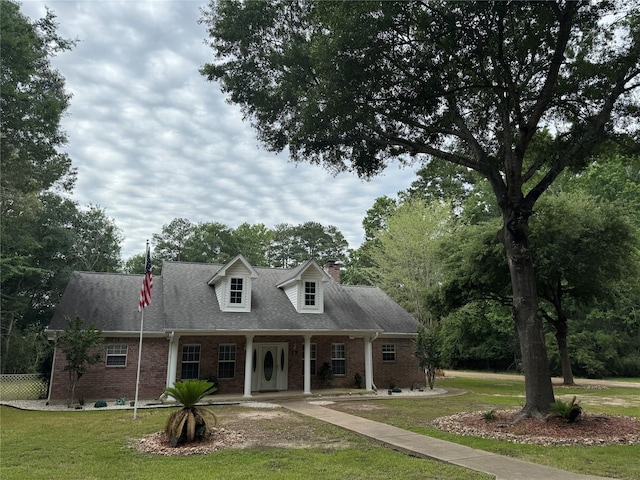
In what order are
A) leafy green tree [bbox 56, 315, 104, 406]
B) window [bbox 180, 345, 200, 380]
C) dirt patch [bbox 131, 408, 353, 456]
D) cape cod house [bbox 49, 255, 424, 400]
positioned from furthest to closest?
window [bbox 180, 345, 200, 380] < cape cod house [bbox 49, 255, 424, 400] < leafy green tree [bbox 56, 315, 104, 406] < dirt patch [bbox 131, 408, 353, 456]

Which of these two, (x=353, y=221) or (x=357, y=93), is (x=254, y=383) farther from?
(x=353, y=221)

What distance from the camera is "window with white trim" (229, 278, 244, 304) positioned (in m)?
18.3

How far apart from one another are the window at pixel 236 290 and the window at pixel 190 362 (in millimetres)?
2469

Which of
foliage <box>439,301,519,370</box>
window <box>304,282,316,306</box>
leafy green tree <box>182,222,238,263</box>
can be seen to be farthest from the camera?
leafy green tree <box>182,222,238,263</box>

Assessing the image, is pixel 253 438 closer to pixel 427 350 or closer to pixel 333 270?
pixel 427 350

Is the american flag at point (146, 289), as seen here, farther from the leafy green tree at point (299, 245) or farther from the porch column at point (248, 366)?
the leafy green tree at point (299, 245)

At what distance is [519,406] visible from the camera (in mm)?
13703

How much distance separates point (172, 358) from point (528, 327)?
12184 millimetres

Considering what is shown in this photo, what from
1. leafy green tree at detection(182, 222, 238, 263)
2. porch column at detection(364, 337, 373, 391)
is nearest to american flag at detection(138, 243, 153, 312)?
porch column at detection(364, 337, 373, 391)

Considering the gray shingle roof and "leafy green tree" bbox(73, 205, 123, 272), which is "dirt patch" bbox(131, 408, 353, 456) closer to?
the gray shingle roof

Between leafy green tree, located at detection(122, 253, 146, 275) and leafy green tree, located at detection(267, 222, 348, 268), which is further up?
leafy green tree, located at detection(267, 222, 348, 268)

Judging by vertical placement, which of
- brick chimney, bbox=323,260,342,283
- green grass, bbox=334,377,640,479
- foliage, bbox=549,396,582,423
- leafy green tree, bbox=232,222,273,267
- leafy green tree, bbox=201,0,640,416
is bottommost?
green grass, bbox=334,377,640,479

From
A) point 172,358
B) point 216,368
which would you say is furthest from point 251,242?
point 172,358

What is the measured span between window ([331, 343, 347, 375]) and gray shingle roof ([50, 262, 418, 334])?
148 cm
